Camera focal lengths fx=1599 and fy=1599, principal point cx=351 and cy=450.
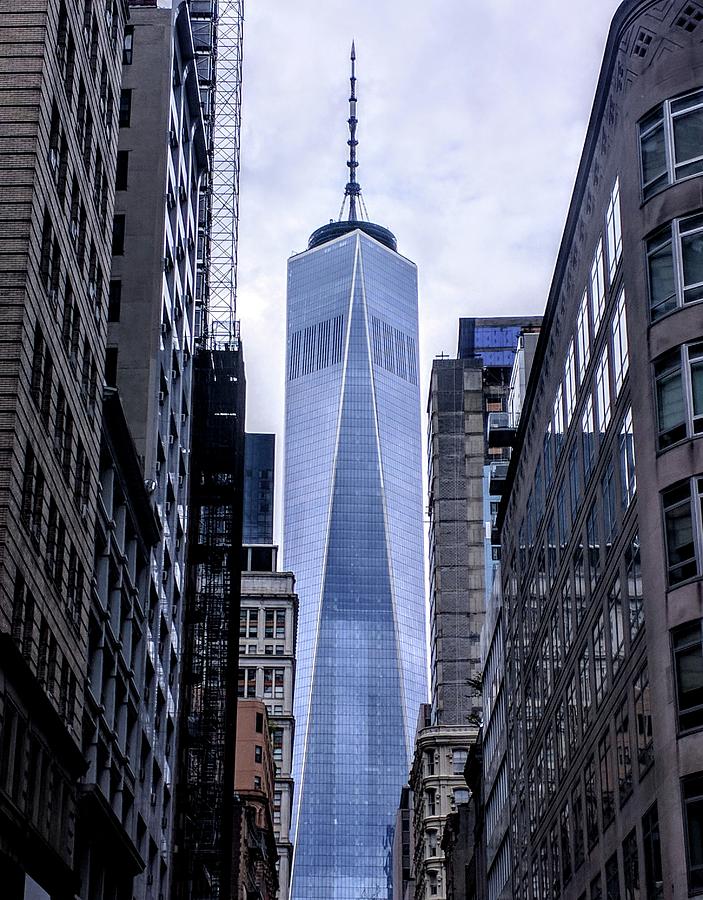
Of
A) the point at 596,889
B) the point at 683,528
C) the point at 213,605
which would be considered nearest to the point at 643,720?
the point at 683,528

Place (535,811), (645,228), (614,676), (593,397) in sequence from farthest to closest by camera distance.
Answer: (535,811)
(593,397)
(614,676)
(645,228)

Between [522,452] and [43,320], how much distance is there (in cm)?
3731

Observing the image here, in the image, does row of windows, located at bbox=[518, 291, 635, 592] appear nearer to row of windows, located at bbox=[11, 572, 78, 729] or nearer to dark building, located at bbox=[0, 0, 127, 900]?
dark building, located at bbox=[0, 0, 127, 900]

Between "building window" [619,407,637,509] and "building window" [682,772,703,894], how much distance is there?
9886 mm

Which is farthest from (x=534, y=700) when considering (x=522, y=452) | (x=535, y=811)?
(x=522, y=452)

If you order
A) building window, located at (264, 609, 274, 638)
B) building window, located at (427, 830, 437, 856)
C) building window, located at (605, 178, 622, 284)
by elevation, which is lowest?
building window, located at (427, 830, 437, 856)

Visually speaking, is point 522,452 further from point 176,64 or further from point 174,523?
point 176,64

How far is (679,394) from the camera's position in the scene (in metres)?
44.6

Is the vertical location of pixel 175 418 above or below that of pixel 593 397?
above

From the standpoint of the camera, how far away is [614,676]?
5044cm

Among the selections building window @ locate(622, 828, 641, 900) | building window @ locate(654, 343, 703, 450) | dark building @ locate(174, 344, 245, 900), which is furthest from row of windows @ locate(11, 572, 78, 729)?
dark building @ locate(174, 344, 245, 900)

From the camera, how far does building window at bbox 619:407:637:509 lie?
157ft

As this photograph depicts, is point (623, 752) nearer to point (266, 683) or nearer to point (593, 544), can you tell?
point (593, 544)

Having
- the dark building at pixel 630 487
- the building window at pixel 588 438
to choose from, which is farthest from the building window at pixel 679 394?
the building window at pixel 588 438
